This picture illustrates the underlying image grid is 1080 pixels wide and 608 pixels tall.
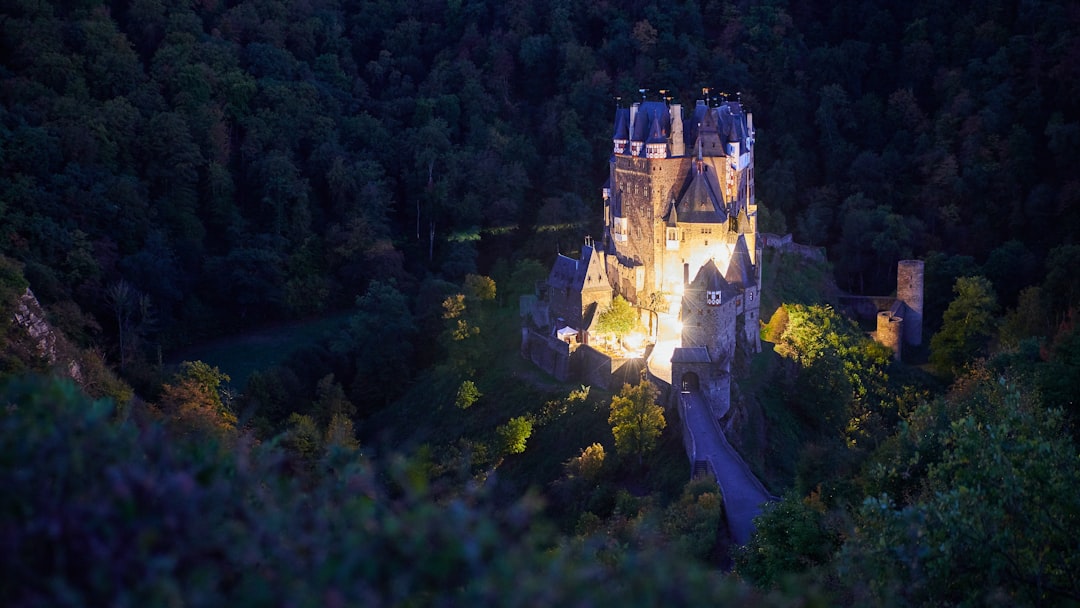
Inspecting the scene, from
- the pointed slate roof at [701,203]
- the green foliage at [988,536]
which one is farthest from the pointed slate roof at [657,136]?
the green foliage at [988,536]

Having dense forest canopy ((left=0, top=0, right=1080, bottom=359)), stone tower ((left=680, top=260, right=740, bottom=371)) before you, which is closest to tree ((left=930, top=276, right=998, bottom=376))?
dense forest canopy ((left=0, top=0, right=1080, bottom=359))

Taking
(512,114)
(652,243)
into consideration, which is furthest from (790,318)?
(512,114)

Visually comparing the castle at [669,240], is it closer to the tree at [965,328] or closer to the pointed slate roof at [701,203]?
the pointed slate roof at [701,203]

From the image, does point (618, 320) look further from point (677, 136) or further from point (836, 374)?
point (836, 374)

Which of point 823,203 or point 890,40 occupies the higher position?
point 890,40

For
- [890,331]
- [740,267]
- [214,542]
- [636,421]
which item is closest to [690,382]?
[636,421]

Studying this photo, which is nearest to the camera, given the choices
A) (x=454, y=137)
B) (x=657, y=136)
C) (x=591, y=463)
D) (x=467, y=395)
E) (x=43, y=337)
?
(x=43, y=337)

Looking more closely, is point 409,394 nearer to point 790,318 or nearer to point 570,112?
point 790,318

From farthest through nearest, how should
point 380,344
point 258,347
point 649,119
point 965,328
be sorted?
point 258,347 < point 380,344 < point 965,328 < point 649,119
